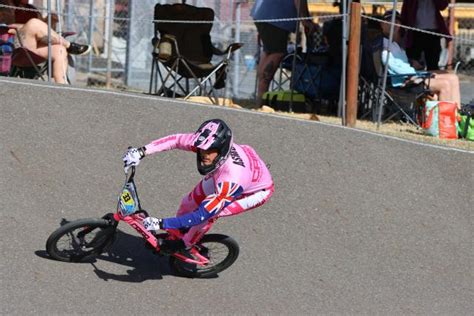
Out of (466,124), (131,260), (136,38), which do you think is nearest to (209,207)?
(131,260)

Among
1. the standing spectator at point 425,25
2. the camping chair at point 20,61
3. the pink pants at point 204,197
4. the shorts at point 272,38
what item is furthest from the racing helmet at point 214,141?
the shorts at point 272,38

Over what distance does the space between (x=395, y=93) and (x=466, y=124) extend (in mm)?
1036

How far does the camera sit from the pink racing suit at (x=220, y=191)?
6.99 meters

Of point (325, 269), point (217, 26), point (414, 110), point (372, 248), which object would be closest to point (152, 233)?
point (325, 269)

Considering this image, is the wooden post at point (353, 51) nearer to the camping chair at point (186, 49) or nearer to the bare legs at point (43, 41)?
the camping chair at point (186, 49)

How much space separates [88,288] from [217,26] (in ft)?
36.5

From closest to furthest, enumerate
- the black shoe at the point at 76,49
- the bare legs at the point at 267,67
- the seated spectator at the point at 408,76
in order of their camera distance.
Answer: the black shoe at the point at 76,49
the seated spectator at the point at 408,76
the bare legs at the point at 267,67

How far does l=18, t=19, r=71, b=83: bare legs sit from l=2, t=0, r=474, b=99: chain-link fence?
3.25m

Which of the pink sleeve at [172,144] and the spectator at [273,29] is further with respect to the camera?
the spectator at [273,29]

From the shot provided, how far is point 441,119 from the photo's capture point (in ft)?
39.1

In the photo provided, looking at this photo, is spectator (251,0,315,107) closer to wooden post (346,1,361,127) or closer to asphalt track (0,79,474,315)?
wooden post (346,1,361,127)

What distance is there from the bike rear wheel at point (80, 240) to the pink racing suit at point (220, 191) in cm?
55

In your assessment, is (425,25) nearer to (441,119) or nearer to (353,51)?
(441,119)

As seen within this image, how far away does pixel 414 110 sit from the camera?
12.6 metres
